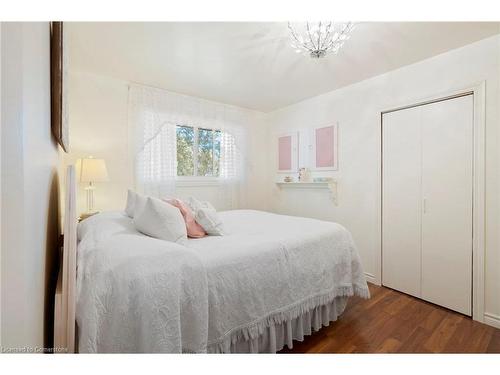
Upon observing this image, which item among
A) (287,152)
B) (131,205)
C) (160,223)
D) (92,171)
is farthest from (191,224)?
(287,152)

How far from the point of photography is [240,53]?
2.30 meters

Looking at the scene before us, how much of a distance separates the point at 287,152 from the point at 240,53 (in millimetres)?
2014

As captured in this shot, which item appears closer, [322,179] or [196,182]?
[322,179]

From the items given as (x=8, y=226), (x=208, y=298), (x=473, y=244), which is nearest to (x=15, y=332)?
(x=8, y=226)

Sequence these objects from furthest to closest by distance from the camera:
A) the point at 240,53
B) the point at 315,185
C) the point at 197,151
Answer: the point at 197,151 < the point at 315,185 < the point at 240,53

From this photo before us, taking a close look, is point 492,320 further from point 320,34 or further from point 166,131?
point 166,131

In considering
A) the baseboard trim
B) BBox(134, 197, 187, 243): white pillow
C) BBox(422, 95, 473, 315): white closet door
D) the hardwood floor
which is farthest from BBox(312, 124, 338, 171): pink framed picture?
BBox(134, 197, 187, 243): white pillow

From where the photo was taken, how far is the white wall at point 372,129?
79.6 inches

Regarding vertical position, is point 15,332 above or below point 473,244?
above

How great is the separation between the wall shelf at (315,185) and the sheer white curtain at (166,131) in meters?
0.91

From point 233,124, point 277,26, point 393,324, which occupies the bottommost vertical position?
point 393,324

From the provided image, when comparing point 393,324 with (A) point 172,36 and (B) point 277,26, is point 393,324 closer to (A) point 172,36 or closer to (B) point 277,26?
(B) point 277,26

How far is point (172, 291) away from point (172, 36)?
2.06 metres

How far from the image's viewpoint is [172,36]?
202 cm
